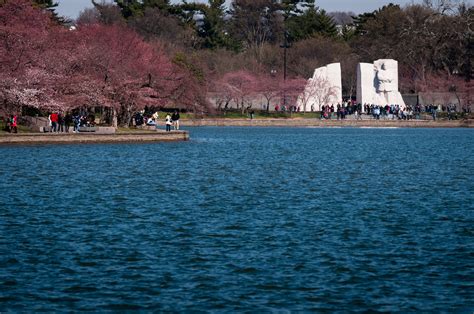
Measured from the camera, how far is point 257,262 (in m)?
20.1

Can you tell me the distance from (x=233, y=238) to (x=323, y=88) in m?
101

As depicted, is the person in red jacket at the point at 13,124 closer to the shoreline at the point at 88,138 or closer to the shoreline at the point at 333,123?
the shoreline at the point at 88,138

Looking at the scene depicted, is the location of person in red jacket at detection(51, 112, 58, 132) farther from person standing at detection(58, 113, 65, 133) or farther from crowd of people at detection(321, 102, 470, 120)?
crowd of people at detection(321, 102, 470, 120)

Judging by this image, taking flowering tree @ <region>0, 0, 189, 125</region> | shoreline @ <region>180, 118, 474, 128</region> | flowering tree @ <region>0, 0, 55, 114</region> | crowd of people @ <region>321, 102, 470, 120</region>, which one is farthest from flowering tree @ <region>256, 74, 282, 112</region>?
flowering tree @ <region>0, 0, 55, 114</region>

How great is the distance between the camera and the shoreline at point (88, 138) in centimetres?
5784

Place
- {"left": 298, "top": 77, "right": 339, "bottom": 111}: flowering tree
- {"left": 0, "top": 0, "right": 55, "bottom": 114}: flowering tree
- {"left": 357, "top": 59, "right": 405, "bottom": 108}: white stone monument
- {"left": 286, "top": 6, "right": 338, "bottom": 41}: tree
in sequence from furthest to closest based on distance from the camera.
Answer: {"left": 286, "top": 6, "right": 338, "bottom": 41}: tree < {"left": 298, "top": 77, "right": 339, "bottom": 111}: flowering tree < {"left": 357, "top": 59, "right": 405, "bottom": 108}: white stone monument < {"left": 0, "top": 0, "right": 55, "bottom": 114}: flowering tree

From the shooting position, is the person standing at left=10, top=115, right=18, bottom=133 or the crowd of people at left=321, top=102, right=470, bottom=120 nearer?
the person standing at left=10, top=115, right=18, bottom=133

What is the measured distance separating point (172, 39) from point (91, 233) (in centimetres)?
11837

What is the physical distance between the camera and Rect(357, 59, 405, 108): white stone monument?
117 metres

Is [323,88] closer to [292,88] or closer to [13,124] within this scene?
[292,88]

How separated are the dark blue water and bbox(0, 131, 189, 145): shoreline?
38.3 feet

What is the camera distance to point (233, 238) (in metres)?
23.1

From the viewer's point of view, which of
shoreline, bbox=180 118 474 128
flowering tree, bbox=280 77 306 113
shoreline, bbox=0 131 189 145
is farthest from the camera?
flowering tree, bbox=280 77 306 113

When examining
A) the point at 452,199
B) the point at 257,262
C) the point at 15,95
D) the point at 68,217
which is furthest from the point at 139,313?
the point at 15,95
